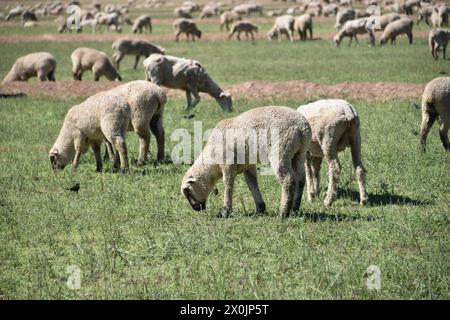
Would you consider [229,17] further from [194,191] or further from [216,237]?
[216,237]

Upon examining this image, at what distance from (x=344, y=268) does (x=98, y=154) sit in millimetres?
7289

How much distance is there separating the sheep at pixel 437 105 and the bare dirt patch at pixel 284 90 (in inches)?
281

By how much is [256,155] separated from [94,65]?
18.9 meters

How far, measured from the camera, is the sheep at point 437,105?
13.7 meters

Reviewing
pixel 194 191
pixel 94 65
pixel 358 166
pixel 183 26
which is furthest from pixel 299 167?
pixel 183 26

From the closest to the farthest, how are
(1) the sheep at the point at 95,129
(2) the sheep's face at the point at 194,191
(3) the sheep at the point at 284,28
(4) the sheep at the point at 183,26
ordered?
(2) the sheep's face at the point at 194,191, (1) the sheep at the point at 95,129, (3) the sheep at the point at 284,28, (4) the sheep at the point at 183,26

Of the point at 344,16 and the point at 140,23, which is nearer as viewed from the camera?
the point at 344,16

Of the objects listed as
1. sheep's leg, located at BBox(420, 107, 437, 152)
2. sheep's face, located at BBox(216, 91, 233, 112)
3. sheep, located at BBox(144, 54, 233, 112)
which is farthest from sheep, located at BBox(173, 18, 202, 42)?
sheep's leg, located at BBox(420, 107, 437, 152)

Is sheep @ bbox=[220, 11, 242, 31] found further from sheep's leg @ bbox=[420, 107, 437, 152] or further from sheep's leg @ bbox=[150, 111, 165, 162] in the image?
sheep's leg @ bbox=[420, 107, 437, 152]

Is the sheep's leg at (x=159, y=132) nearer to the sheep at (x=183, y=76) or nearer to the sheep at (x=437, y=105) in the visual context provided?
the sheep at (x=437, y=105)

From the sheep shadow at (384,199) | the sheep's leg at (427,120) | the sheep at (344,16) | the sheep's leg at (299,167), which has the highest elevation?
→ the sheep's leg at (299,167)

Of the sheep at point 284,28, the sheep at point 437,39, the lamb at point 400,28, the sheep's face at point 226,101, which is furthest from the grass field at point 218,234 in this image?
the sheep at point 284,28

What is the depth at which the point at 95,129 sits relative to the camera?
13.6 meters

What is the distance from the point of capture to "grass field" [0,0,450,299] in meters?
7.67
